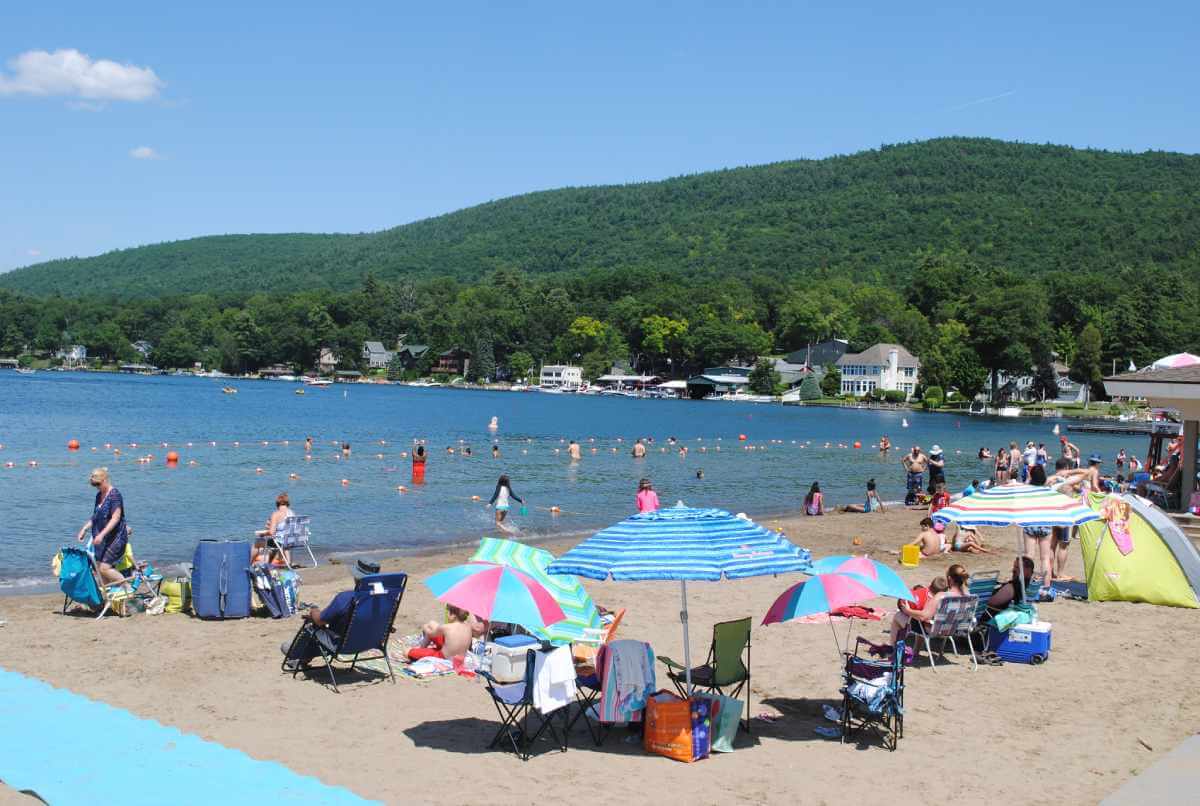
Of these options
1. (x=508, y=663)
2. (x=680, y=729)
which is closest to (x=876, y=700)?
(x=680, y=729)

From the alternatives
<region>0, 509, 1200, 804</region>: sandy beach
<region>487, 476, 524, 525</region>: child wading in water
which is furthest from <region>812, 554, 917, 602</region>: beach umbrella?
<region>487, 476, 524, 525</region>: child wading in water

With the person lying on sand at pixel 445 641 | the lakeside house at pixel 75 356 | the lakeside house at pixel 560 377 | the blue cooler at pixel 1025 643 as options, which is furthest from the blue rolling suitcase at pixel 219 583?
the lakeside house at pixel 75 356

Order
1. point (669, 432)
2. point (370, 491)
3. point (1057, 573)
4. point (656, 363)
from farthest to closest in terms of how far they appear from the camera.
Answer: point (656, 363)
point (669, 432)
point (370, 491)
point (1057, 573)

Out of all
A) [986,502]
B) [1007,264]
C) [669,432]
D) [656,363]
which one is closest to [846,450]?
[669,432]

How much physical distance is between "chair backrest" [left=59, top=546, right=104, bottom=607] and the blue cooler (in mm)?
10268

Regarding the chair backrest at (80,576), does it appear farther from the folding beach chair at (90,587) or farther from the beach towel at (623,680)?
the beach towel at (623,680)

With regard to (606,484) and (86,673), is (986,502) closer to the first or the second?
(86,673)

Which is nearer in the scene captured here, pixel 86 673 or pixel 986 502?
pixel 86 673

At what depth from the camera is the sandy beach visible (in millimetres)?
7750

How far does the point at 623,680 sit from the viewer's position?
8.48 metres

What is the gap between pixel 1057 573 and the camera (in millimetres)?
16094

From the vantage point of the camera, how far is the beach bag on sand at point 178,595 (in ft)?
42.0

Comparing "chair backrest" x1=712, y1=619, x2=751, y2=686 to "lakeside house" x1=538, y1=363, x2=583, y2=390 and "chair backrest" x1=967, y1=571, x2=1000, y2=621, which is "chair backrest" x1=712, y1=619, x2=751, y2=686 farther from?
"lakeside house" x1=538, y1=363, x2=583, y2=390

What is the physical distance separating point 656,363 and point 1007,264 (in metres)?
63.6
